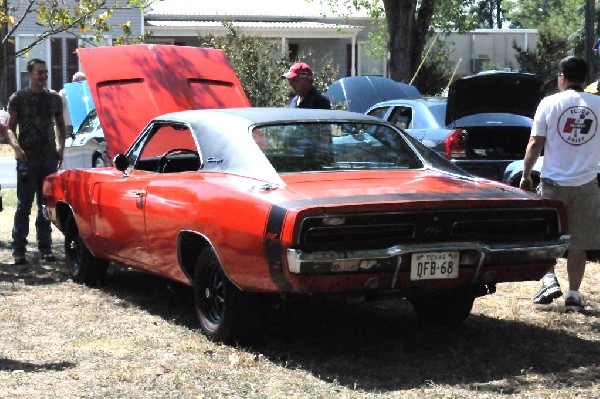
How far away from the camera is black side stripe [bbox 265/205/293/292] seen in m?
6.11

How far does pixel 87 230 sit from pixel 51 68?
26.9 meters

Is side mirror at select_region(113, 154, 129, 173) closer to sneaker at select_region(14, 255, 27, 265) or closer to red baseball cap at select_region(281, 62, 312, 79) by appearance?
red baseball cap at select_region(281, 62, 312, 79)

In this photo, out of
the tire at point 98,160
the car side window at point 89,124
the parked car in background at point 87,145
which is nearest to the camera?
the tire at point 98,160

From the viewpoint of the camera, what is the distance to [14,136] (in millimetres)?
10156

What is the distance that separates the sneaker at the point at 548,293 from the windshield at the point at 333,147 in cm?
160

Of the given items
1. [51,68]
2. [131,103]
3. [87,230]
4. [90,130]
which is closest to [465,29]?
[51,68]

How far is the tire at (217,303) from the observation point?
6734mm

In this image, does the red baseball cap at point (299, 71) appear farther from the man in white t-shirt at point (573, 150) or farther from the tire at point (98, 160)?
the tire at point (98, 160)

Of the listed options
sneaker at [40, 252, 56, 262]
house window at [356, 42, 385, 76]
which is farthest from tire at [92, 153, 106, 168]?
house window at [356, 42, 385, 76]

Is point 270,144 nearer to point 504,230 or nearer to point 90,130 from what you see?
point 504,230

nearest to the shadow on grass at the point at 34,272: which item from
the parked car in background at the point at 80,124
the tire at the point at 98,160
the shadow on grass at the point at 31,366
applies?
the shadow on grass at the point at 31,366

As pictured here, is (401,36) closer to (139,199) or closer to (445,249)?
(139,199)

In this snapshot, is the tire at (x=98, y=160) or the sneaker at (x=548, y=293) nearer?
the sneaker at (x=548, y=293)

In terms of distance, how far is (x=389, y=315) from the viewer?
26.6ft
